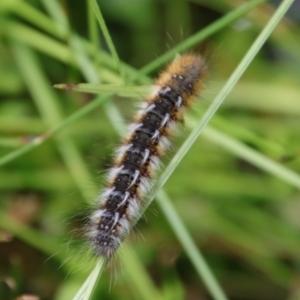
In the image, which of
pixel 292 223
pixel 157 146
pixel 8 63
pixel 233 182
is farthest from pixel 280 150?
pixel 8 63

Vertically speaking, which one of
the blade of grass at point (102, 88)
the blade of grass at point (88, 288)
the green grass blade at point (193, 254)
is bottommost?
the blade of grass at point (88, 288)

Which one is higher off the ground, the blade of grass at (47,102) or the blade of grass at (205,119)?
the blade of grass at (47,102)

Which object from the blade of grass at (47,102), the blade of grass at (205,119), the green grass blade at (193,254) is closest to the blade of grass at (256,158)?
the green grass blade at (193,254)

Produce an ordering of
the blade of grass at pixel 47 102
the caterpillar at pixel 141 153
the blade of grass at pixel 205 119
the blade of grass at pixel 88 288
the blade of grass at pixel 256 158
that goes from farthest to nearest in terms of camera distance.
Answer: the blade of grass at pixel 47 102
the blade of grass at pixel 256 158
the caterpillar at pixel 141 153
the blade of grass at pixel 205 119
the blade of grass at pixel 88 288

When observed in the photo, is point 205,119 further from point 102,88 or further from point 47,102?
point 47,102

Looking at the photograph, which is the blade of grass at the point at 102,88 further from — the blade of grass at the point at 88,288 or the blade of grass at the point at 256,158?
the blade of grass at the point at 88,288

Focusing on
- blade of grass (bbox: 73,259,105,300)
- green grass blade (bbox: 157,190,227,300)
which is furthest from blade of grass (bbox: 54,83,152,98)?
blade of grass (bbox: 73,259,105,300)
